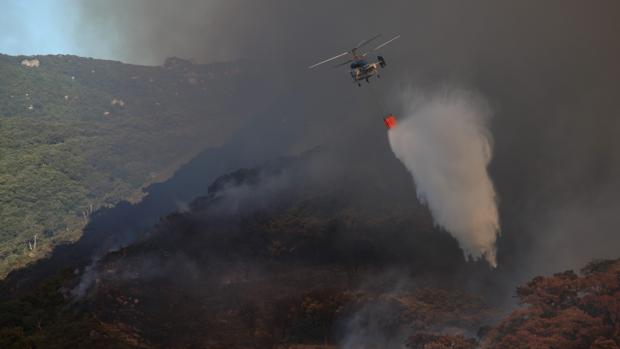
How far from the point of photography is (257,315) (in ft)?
400

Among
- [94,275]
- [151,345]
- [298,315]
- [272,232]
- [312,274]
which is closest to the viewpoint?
[151,345]

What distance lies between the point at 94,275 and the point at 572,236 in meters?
125

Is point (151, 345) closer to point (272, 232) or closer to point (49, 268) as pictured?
point (272, 232)

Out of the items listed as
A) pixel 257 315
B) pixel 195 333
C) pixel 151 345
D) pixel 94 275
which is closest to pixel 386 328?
pixel 257 315

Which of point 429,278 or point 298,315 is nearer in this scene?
point 298,315

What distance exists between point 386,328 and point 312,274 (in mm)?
46254

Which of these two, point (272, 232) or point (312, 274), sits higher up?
point (272, 232)

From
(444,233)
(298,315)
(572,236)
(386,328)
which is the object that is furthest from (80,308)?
(572,236)

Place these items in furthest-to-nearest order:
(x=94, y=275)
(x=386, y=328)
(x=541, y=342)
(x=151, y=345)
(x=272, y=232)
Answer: (x=272, y=232)
(x=94, y=275)
(x=386, y=328)
(x=151, y=345)
(x=541, y=342)

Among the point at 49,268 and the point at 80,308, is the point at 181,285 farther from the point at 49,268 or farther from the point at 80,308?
the point at 49,268

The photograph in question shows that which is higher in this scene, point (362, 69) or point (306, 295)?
point (362, 69)

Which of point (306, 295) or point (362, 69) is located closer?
point (362, 69)

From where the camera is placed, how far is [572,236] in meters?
155

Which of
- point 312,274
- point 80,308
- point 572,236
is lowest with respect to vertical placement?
point 80,308
